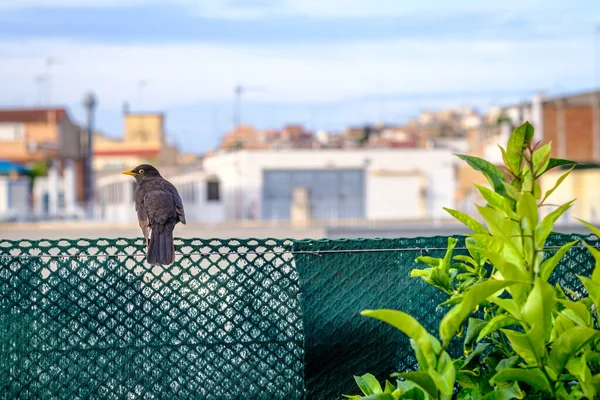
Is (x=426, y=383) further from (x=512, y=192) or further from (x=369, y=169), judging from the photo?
(x=369, y=169)

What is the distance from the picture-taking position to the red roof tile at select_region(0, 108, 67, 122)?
306 feet

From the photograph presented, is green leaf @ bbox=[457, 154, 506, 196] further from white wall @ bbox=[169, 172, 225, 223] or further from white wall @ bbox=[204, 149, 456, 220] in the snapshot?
white wall @ bbox=[204, 149, 456, 220]

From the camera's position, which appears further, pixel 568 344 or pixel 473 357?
pixel 473 357

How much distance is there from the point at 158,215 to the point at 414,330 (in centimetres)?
225

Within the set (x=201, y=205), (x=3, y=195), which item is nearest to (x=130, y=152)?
(x=3, y=195)

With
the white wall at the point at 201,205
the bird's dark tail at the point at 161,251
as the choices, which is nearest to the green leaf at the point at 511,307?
the bird's dark tail at the point at 161,251

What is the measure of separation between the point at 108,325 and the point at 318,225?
4445 centimetres

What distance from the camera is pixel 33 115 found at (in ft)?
312

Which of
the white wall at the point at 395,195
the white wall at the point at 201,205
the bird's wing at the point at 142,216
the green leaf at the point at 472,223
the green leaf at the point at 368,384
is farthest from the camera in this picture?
the white wall at the point at 395,195

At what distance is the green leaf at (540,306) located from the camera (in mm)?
3707

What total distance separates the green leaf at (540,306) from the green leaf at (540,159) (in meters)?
0.59

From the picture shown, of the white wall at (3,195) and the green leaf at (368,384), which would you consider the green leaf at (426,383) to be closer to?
the green leaf at (368,384)

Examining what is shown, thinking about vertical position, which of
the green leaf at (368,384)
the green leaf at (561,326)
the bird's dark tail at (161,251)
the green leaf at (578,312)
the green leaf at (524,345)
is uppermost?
the bird's dark tail at (161,251)

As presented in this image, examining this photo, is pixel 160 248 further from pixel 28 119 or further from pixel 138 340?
pixel 28 119
